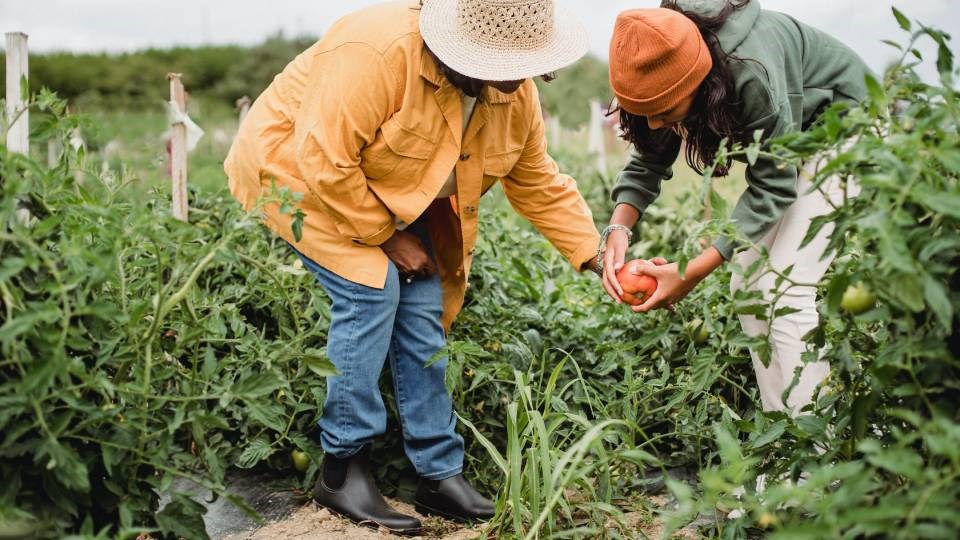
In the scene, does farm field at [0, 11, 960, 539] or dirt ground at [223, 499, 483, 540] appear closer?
farm field at [0, 11, 960, 539]

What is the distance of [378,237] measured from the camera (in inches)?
94.8

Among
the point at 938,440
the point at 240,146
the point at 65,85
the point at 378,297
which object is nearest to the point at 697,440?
the point at 378,297

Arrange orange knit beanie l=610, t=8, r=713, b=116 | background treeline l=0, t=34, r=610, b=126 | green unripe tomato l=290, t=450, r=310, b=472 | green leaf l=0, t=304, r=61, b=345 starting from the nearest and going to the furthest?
green leaf l=0, t=304, r=61, b=345
orange knit beanie l=610, t=8, r=713, b=116
green unripe tomato l=290, t=450, r=310, b=472
background treeline l=0, t=34, r=610, b=126

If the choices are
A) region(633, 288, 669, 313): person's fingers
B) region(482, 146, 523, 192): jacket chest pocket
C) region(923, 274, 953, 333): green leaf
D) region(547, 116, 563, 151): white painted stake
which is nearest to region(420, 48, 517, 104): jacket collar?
region(482, 146, 523, 192): jacket chest pocket

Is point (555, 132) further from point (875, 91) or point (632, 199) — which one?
Answer: point (875, 91)

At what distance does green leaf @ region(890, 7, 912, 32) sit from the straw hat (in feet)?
2.62

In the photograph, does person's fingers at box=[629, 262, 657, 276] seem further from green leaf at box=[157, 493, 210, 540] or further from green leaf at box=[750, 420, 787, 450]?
green leaf at box=[157, 493, 210, 540]

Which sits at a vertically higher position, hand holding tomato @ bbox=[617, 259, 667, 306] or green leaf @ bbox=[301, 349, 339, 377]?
green leaf @ bbox=[301, 349, 339, 377]

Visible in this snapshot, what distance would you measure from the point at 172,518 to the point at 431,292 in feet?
3.41

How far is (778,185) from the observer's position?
2.28 meters

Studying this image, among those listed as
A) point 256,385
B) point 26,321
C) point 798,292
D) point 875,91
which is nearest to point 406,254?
point 256,385

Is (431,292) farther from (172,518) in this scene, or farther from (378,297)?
(172,518)

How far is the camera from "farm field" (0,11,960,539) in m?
1.46

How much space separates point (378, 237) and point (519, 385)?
0.54m
